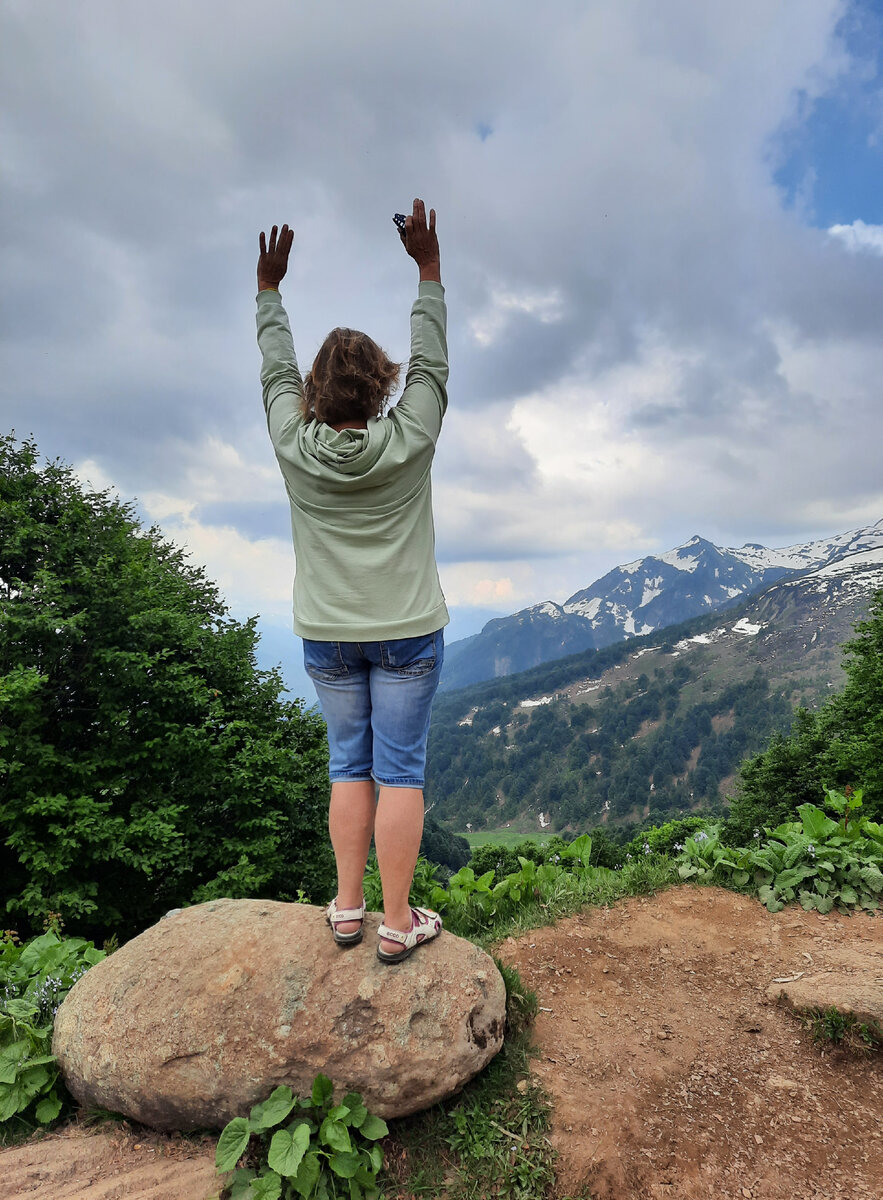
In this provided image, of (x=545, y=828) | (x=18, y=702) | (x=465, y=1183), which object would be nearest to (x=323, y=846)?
(x=18, y=702)

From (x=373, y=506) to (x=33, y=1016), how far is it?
3.93 metres

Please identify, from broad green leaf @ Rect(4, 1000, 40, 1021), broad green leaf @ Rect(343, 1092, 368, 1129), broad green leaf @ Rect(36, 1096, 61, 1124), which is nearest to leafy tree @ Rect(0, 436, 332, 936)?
broad green leaf @ Rect(4, 1000, 40, 1021)

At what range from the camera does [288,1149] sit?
113 inches

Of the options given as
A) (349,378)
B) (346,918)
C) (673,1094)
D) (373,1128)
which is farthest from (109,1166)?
(349,378)

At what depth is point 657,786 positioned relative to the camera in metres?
199

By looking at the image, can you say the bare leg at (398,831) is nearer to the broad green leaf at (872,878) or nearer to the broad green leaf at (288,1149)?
the broad green leaf at (288,1149)

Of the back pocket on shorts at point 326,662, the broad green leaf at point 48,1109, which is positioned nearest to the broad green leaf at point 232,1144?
the broad green leaf at point 48,1109

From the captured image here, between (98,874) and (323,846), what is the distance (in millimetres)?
8046

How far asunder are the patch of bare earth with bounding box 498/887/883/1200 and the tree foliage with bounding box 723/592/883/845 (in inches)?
871

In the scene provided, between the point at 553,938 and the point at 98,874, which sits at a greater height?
the point at 553,938

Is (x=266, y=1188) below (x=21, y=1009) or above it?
below

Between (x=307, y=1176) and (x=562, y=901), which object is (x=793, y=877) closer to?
(x=562, y=901)

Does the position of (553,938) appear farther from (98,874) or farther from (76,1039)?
(98,874)

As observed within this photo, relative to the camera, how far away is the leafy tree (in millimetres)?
17219
